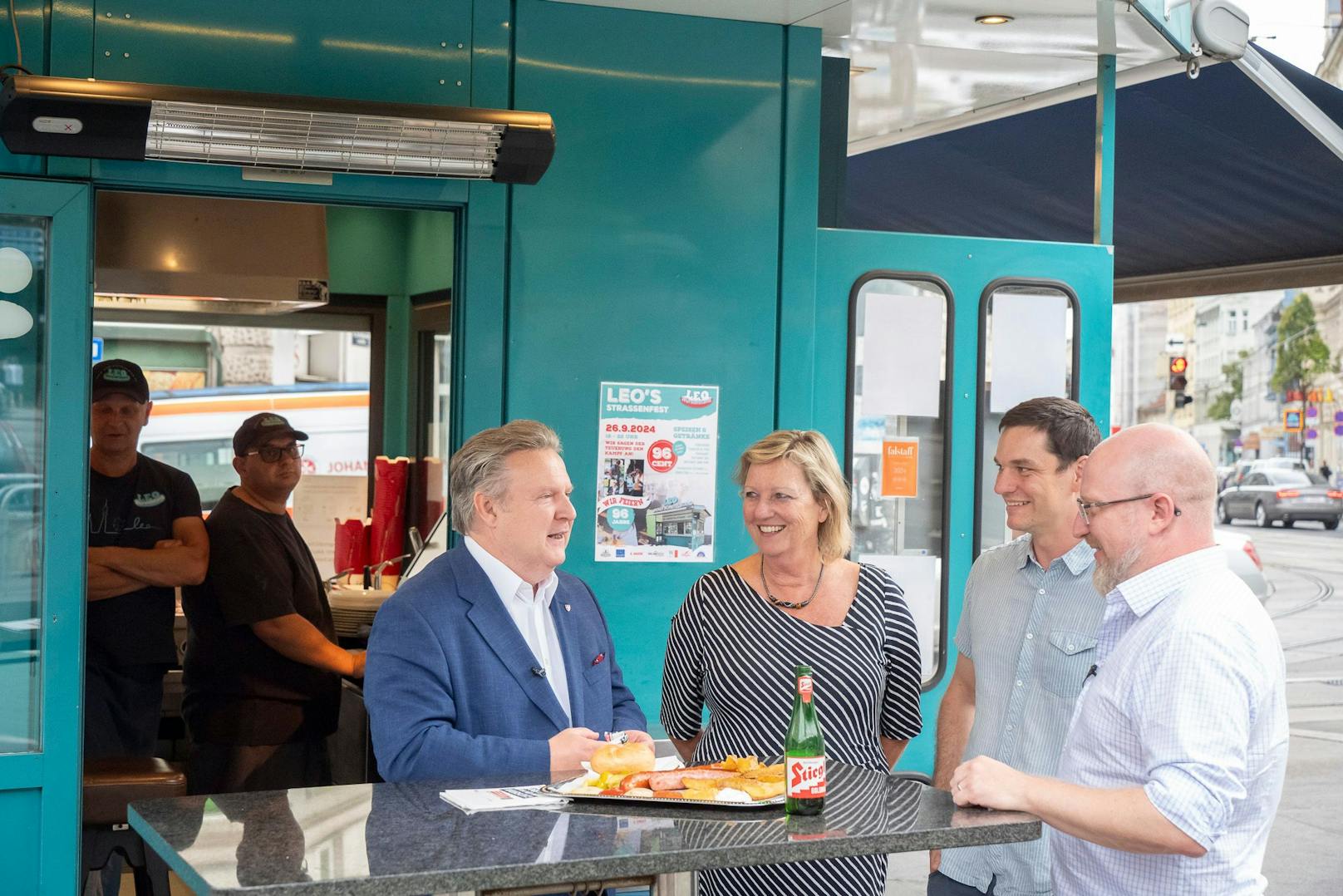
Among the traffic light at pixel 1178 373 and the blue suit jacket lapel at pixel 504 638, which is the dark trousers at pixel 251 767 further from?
the traffic light at pixel 1178 373

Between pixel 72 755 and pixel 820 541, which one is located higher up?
pixel 820 541

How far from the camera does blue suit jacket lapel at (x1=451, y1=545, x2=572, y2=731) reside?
2.80 m

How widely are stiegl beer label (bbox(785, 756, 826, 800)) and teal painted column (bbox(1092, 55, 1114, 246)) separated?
3.30 metres

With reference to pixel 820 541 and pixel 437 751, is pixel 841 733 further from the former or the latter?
pixel 437 751

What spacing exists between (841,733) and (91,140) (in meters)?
2.45

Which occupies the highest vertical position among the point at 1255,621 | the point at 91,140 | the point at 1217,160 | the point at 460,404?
the point at 1217,160

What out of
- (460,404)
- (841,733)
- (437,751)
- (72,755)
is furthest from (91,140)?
(841,733)

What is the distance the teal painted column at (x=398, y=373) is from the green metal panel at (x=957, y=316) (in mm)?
3389

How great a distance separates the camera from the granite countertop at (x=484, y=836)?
1.94 metres

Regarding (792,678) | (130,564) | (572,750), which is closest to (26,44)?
(130,564)

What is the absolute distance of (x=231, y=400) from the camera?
12.6 meters

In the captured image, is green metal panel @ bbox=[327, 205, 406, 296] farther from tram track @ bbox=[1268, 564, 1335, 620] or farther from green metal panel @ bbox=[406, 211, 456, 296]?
tram track @ bbox=[1268, 564, 1335, 620]

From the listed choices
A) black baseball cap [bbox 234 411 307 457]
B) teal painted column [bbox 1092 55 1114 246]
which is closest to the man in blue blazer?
black baseball cap [bbox 234 411 307 457]

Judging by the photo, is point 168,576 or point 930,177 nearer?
point 168,576
